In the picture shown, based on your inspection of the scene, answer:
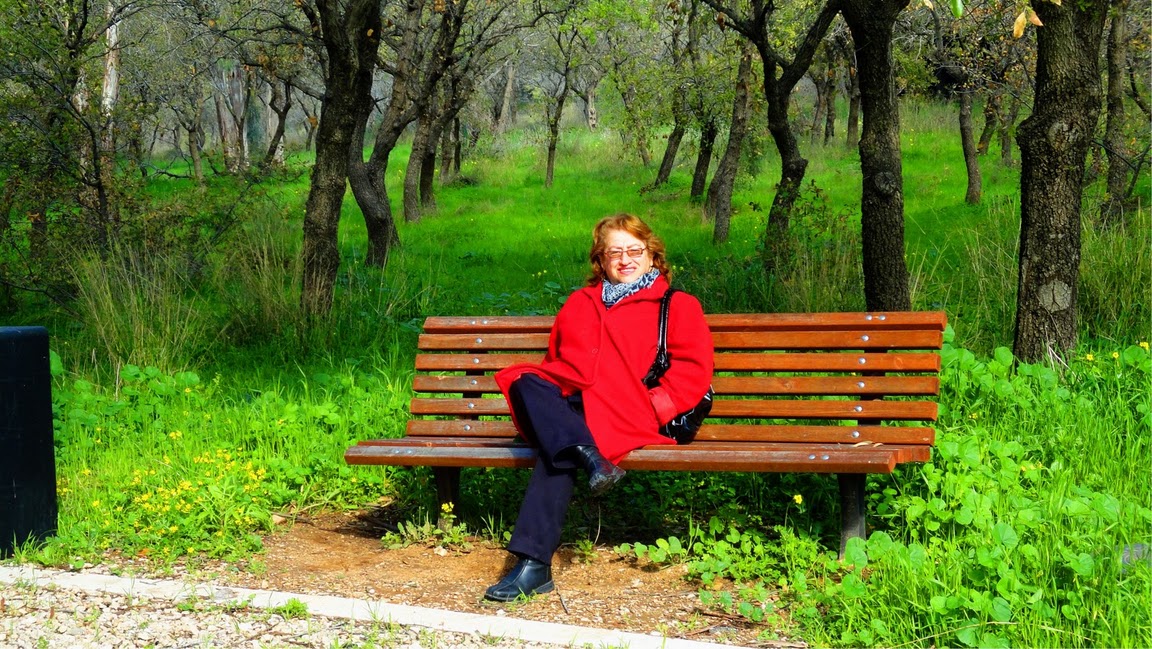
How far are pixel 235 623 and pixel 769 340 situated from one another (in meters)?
→ 2.36

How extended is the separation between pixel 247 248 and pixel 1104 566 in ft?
24.5

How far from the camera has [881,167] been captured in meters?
7.01

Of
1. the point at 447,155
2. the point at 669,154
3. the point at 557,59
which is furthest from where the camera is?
the point at 557,59

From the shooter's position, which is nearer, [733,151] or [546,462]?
[546,462]

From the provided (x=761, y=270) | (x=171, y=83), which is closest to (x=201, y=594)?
(x=761, y=270)

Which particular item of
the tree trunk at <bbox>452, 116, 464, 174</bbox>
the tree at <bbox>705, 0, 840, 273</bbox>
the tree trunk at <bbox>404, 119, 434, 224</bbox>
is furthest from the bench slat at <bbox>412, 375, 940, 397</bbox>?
the tree trunk at <bbox>452, 116, 464, 174</bbox>

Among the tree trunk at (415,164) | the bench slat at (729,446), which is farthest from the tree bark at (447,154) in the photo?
the bench slat at (729,446)

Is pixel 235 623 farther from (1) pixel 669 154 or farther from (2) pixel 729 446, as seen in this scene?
(1) pixel 669 154

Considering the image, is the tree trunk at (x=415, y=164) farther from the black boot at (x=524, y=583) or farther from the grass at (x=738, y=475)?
the black boot at (x=524, y=583)

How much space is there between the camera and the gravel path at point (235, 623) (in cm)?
371

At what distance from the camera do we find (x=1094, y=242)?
743 centimetres

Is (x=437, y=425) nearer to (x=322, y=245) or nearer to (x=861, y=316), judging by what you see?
(x=861, y=316)

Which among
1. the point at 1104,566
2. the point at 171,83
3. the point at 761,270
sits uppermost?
the point at 171,83

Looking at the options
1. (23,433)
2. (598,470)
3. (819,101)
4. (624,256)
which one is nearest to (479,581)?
(598,470)
